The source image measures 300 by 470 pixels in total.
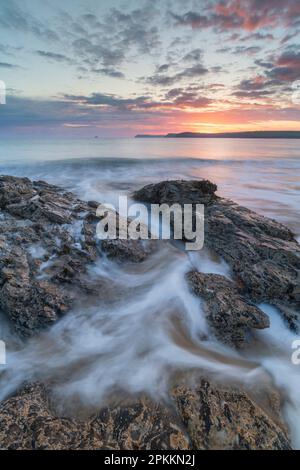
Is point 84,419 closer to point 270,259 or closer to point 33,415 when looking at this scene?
point 33,415

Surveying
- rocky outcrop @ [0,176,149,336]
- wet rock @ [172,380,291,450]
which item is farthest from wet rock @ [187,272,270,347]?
rocky outcrop @ [0,176,149,336]

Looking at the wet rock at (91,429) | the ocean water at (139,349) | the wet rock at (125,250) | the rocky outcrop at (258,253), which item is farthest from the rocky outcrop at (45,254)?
the rocky outcrop at (258,253)

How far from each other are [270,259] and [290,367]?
225 cm

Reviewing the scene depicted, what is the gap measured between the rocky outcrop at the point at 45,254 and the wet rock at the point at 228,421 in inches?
107

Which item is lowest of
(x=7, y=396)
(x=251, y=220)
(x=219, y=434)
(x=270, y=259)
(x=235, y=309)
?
(x=7, y=396)

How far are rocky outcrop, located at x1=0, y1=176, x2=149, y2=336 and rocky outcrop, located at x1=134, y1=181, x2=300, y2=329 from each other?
211cm

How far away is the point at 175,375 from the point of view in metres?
3.74

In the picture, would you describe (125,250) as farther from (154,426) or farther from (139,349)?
(154,426)

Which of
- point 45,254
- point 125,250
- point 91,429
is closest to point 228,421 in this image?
point 91,429

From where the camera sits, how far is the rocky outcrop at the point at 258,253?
503cm

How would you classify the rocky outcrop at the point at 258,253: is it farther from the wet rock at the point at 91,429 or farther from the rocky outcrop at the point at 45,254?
the wet rock at the point at 91,429

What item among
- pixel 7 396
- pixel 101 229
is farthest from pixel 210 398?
pixel 101 229

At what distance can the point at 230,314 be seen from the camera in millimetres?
4453

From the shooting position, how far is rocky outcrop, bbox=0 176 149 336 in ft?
15.1
